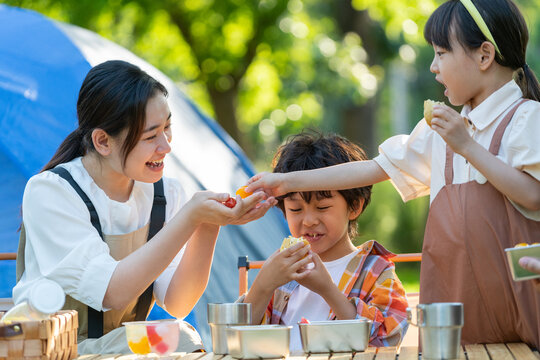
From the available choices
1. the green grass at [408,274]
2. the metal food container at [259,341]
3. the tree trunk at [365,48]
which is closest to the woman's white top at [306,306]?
the metal food container at [259,341]

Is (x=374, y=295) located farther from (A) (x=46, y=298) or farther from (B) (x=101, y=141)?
(A) (x=46, y=298)

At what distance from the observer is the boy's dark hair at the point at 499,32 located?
255cm

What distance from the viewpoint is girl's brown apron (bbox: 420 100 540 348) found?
2.38 meters

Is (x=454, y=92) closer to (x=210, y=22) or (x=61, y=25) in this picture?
(x=61, y=25)

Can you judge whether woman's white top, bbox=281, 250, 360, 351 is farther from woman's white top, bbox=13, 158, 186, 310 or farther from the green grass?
the green grass

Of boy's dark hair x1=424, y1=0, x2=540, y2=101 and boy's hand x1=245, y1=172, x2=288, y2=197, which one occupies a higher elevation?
boy's dark hair x1=424, y1=0, x2=540, y2=101

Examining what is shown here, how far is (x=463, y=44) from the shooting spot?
8.43 feet

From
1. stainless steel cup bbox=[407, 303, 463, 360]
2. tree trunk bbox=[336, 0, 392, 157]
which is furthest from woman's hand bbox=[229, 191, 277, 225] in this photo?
tree trunk bbox=[336, 0, 392, 157]

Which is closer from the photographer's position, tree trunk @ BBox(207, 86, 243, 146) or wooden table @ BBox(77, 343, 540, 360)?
wooden table @ BBox(77, 343, 540, 360)

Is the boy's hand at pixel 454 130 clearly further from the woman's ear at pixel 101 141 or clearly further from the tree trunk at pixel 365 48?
the tree trunk at pixel 365 48

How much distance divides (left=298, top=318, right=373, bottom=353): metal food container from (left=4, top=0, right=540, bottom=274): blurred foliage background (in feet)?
24.7

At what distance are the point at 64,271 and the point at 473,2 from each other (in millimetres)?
1561

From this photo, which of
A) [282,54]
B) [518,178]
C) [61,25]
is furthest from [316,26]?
[518,178]

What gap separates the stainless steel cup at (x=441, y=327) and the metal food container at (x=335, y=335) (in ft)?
0.67
